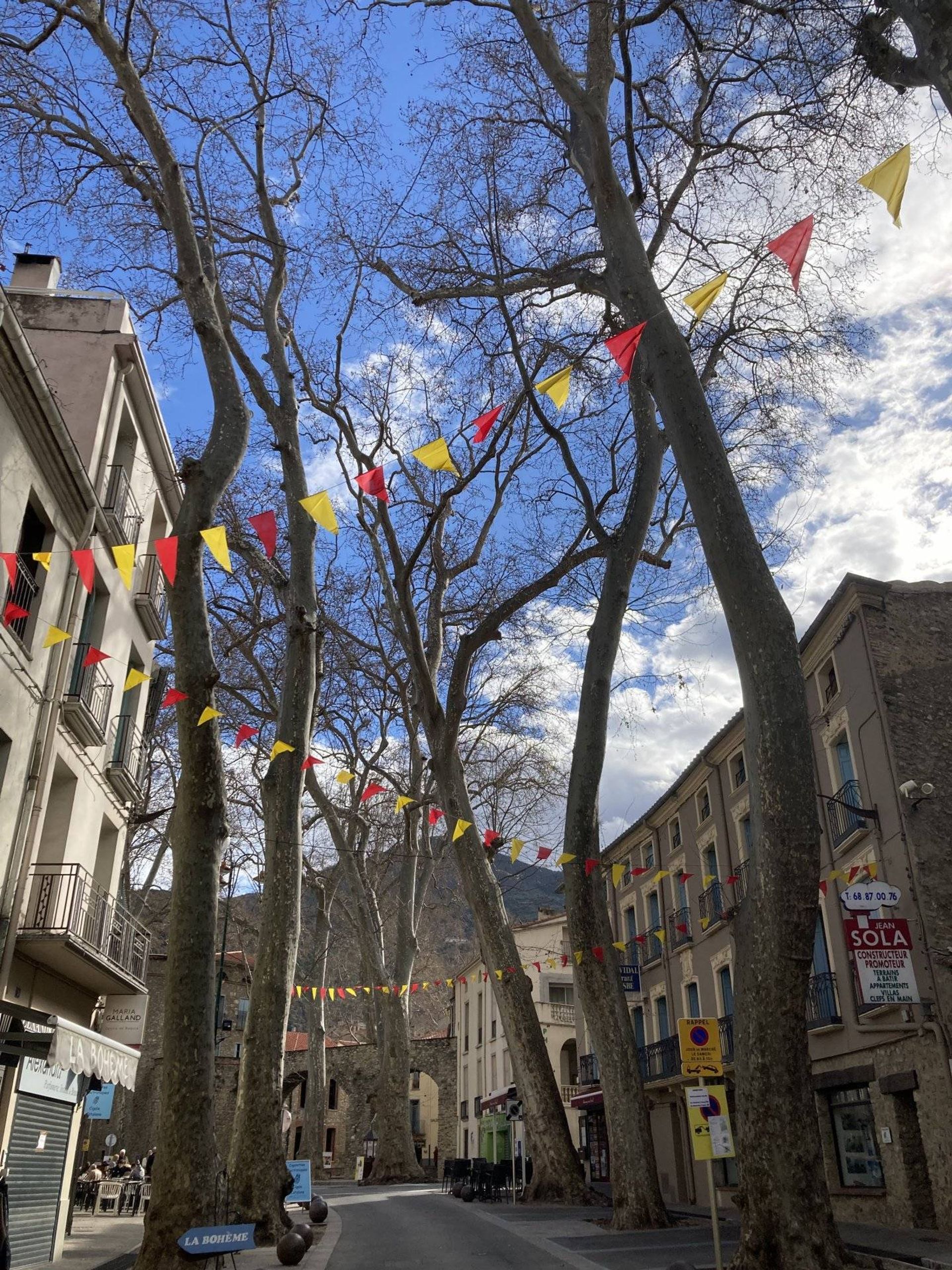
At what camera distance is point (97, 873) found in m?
15.5

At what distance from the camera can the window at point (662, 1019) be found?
24.6m

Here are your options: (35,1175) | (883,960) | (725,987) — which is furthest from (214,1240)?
(725,987)

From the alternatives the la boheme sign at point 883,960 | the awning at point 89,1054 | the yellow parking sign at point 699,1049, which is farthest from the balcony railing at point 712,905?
the yellow parking sign at point 699,1049

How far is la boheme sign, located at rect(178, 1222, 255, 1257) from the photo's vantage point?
7148 millimetres

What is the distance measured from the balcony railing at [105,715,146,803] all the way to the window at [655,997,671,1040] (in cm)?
1471

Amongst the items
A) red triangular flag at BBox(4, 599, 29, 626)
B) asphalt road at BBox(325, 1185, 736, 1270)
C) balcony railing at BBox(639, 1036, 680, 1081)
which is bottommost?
A: asphalt road at BBox(325, 1185, 736, 1270)

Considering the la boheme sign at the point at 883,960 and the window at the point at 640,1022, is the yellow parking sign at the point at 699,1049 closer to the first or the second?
the la boheme sign at the point at 883,960

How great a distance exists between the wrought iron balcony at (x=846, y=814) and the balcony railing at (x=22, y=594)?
38.6ft

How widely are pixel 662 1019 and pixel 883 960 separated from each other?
13220 mm

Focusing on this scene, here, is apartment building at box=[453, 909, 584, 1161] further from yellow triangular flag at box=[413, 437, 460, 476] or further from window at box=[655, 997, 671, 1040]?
yellow triangular flag at box=[413, 437, 460, 476]

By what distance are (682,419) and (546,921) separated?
3308 cm

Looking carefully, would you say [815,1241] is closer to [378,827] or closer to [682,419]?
[682,419]

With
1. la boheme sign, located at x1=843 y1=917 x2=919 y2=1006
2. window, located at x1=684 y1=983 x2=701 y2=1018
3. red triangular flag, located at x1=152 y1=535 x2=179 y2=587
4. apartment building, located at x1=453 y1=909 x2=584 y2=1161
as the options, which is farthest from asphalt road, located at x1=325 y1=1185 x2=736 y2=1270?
apartment building, located at x1=453 y1=909 x2=584 y2=1161

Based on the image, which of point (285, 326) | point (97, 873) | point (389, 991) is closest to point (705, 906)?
point (389, 991)
